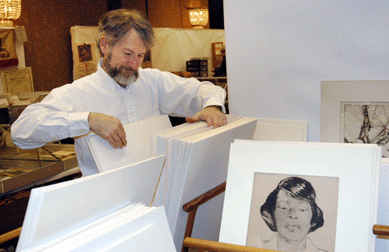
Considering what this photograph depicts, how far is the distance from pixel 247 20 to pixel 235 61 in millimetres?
222

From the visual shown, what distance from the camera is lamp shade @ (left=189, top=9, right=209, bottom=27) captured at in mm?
6617

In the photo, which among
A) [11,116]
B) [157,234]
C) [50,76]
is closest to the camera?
[157,234]

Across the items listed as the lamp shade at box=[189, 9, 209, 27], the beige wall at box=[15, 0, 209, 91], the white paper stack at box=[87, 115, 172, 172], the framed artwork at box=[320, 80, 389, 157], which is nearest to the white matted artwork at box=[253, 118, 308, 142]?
the framed artwork at box=[320, 80, 389, 157]

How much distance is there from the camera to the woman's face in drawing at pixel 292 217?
3.59 ft

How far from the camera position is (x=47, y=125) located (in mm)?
1528

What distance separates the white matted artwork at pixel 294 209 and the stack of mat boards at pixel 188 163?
0.26 m

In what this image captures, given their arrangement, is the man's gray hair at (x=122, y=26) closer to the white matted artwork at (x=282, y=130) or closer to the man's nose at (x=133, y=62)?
the man's nose at (x=133, y=62)

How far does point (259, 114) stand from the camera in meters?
2.01

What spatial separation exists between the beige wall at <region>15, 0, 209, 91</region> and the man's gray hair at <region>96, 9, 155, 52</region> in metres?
3.24

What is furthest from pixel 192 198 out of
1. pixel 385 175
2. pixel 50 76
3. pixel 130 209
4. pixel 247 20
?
pixel 50 76

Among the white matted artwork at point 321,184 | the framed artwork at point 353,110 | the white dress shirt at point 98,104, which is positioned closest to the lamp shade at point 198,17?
the white dress shirt at point 98,104

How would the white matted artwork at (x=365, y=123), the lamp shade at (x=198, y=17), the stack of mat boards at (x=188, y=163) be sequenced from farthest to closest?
the lamp shade at (x=198, y=17) → the white matted artwork at (x=365, y=123) → the stack of mat boards at (x=188, y=163)

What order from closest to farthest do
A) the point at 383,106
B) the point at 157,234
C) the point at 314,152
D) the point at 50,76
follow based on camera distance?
the point at 157,234 < the point at 314,152 < the point at 383,106 < the point at 50,76

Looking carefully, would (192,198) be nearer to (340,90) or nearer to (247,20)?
(340,90)
